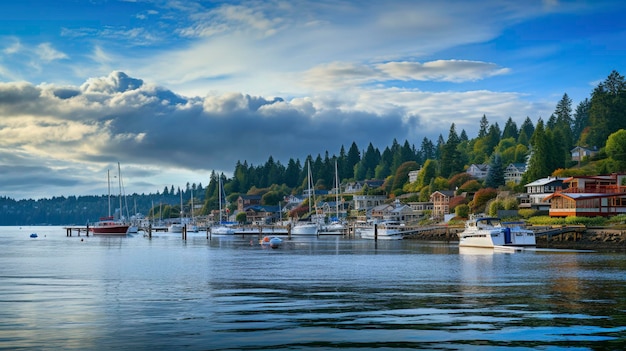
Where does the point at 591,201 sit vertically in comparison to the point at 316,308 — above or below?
above

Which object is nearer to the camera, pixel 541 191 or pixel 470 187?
pixel 541 191

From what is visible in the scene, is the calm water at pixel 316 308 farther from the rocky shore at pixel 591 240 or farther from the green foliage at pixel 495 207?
the green foliage at pixel 495 207

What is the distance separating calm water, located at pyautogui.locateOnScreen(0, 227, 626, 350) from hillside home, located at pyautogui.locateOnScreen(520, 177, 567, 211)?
71701mm

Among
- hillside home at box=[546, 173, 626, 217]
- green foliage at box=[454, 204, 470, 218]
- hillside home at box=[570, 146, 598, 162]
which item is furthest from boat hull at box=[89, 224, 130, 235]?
hillside home at box=[570, 146, 598, 162]

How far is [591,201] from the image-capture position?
10444 cm

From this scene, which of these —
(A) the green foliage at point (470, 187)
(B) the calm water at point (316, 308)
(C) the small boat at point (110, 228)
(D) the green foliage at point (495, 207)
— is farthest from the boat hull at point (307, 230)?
(B) the calm water at point (316, 308)

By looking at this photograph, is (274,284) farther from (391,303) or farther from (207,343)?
(207,343)

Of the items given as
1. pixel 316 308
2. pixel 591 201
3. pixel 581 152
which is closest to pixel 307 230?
pixel 591 201

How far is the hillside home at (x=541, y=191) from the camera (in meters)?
127

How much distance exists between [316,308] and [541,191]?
107 meters

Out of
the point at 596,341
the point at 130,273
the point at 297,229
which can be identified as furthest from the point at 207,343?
the point at 297,229

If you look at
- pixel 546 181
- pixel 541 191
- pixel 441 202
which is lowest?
pixel 441 202

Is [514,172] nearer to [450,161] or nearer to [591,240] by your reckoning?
[450,161]

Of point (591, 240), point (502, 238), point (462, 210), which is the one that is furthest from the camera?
point (462, 210)
